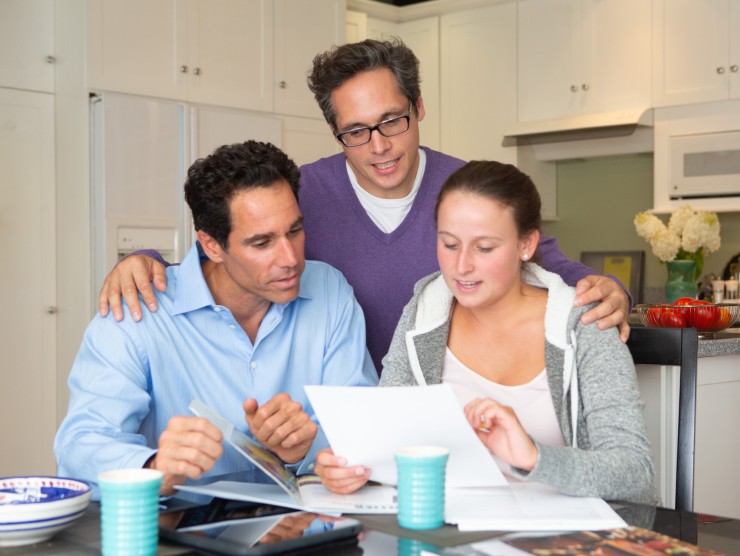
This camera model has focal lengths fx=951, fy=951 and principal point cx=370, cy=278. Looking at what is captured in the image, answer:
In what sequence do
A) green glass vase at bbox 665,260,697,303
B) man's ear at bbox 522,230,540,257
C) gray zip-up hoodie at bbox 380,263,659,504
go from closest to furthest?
gray zip-up hoodie at bbox 380,263,659,504, man's ear at bbox 522,230,540,257, green glass vase at bbox 665,260,697,303

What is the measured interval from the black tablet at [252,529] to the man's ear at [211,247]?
664 mm

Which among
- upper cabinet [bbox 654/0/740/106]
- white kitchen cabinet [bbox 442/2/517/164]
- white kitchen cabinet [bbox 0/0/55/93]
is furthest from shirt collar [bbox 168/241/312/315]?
white kitchen cabinet [bbox 442/2/517/164]

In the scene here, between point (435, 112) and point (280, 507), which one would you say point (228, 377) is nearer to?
point (280, 507)

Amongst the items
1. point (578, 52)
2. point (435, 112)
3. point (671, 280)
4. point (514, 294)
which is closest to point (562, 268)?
Answer: point (514, 294)

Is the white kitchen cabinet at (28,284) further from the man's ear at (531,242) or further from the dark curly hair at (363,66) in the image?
the man's ear at (531,242)

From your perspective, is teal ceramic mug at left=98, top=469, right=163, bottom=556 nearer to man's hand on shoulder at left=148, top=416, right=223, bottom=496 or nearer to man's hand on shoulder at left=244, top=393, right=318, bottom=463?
man's hand on shoulder at left=148, top=416, right=223, bottom=496

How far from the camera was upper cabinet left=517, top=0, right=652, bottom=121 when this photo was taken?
4941 millimetres

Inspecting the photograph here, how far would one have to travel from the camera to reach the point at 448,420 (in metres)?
1.28

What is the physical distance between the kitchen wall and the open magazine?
4091 millimetres

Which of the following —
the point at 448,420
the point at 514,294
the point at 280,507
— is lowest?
the point at 280,507

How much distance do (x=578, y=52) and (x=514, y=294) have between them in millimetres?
3718

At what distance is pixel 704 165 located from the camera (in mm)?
4715

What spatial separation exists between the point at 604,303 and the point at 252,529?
0.79 metres

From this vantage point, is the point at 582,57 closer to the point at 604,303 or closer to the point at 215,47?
the point at 215,47
